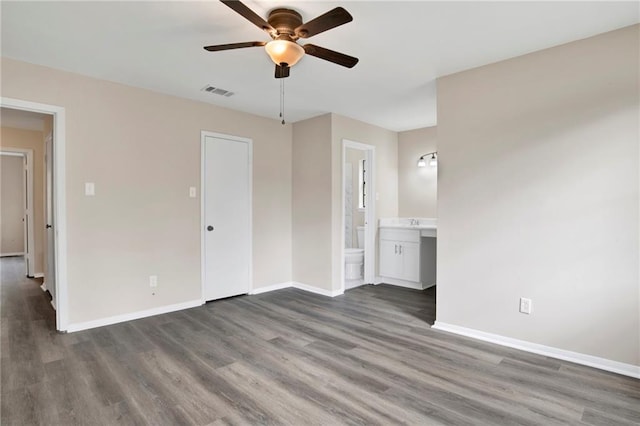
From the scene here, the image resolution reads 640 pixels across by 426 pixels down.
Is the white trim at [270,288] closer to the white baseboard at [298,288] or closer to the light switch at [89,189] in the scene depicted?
the white baseboard at [298,288]

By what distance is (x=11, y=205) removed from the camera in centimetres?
764

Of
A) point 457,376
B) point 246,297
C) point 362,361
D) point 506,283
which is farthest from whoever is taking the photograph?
point 246,297

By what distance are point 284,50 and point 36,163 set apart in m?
5.21

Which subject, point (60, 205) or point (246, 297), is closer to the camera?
point (60, 205)

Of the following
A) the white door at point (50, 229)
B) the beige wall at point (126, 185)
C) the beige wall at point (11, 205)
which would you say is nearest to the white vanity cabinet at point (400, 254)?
the beige wall at point (126, 185)

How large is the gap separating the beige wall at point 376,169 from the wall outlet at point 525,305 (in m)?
2.20

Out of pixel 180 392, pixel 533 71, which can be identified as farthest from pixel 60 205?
pixel 533 71

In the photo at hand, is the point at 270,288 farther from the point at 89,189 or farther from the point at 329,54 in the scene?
the point at 329,54

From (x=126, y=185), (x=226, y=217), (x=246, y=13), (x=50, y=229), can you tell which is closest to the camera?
(x=246, y=13)

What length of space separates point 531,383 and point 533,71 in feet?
7.71

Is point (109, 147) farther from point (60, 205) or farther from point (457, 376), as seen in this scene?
point (457, 376)

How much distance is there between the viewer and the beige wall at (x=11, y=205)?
7.53m

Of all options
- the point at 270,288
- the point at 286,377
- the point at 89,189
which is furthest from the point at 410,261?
the point at 89,189

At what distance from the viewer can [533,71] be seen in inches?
106
